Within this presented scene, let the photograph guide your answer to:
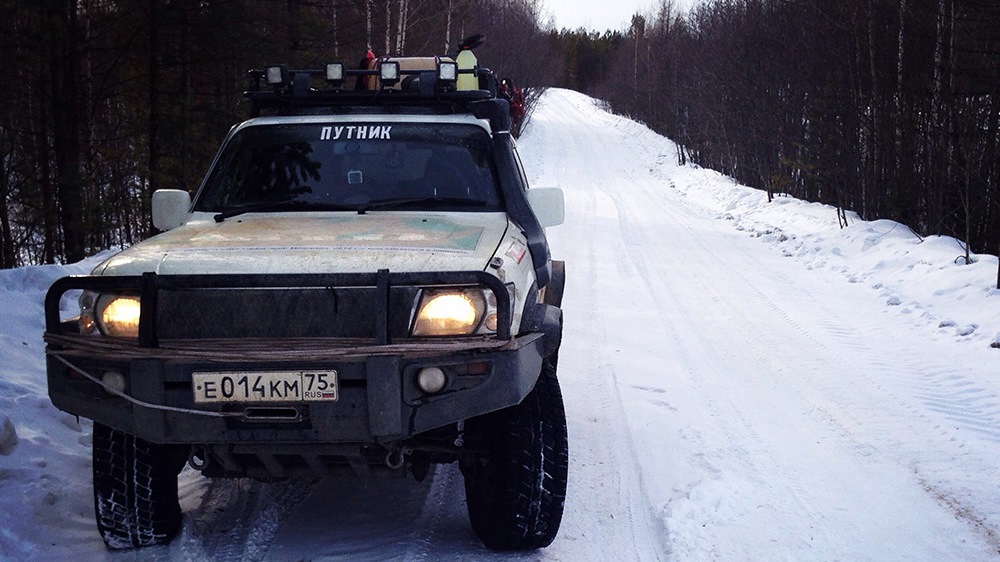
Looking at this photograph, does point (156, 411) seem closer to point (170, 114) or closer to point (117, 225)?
point (117, 225)

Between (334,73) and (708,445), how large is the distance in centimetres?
310

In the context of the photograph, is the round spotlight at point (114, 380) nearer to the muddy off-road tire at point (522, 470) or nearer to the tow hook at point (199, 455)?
the tow hook at point (199, 455)

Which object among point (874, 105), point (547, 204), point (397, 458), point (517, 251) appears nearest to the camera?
point (397, 458)

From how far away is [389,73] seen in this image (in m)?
5.18

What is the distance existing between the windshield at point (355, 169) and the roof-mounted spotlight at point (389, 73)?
449mm

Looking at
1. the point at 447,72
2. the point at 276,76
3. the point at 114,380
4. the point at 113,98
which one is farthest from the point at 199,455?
the point at 113,98

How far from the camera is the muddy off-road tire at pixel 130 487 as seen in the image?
11.8ft

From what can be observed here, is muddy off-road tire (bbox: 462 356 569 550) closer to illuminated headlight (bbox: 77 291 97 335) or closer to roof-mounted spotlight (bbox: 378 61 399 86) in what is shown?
illuminated headlight (bbox: 77 291 97 335)

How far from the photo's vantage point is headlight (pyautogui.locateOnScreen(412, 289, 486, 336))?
3.26m

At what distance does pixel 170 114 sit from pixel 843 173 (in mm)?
11295

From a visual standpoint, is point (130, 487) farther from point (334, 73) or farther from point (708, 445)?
point (708, 445)

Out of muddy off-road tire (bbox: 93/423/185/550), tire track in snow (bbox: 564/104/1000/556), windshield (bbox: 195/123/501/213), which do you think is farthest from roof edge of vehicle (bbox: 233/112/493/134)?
tire track in snow (bbox: 564/104/1000/556)

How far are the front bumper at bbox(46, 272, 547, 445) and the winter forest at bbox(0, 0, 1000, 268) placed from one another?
825cm

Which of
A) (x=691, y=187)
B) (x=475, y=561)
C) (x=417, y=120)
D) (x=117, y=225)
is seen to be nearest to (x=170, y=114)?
(x=117, y=225)
